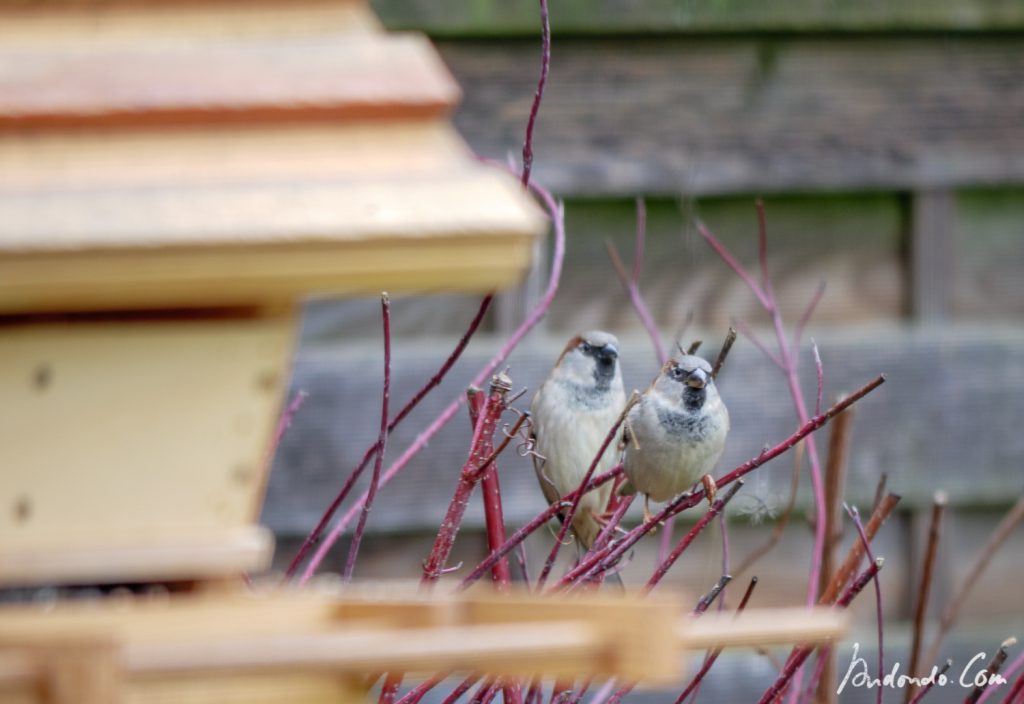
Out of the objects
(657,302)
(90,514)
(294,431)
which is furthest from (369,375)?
(90,514)

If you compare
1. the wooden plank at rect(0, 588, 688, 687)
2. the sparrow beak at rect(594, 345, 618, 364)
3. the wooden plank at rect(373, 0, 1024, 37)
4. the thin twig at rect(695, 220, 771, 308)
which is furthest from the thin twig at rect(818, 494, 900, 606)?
the wooden plank at rect(373, 0, 1024, 37)

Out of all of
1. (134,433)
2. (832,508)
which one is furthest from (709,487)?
(134,433)

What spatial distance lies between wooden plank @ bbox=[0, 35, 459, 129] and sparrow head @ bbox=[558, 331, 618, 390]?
111cm

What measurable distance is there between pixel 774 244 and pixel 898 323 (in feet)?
0.79

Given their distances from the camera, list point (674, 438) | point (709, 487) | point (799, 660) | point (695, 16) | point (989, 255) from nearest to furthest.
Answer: point (799, 660) < point (709, 487) < point (674, 438) < point (695, 16) < point (989, 255)

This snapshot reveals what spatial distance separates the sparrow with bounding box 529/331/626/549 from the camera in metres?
2.16

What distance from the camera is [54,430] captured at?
34.3 inches

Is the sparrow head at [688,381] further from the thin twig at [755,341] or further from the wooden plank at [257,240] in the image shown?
the wooden plank at [257,240]

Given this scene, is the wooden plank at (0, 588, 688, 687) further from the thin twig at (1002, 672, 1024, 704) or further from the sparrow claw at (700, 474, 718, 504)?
the sparrow claw at (700, 474, 718, 504)

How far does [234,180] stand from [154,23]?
0.15 metres

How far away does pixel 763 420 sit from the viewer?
2195mm

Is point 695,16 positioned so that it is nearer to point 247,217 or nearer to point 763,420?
point 763,420

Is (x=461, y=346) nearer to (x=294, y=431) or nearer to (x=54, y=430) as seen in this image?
(x=54, y=430)

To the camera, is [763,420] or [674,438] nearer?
[674,438]
